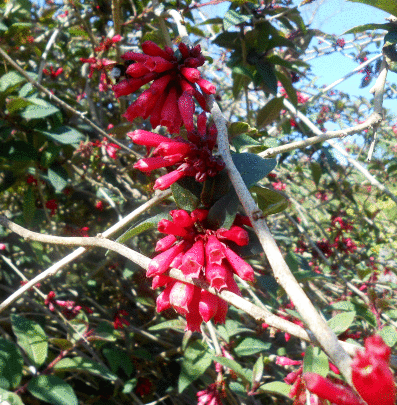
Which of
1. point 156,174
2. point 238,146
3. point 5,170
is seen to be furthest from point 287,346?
point 5,170

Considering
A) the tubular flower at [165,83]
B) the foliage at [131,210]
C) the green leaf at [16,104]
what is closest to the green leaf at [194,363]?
the foliage at [131,210]

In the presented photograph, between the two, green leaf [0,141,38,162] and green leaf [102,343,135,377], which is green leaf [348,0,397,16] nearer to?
green leaf [0,141,38,162]

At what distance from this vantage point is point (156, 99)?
1.15 metres

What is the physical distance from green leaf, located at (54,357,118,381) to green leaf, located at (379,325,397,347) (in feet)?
5.01

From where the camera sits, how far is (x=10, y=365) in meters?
1.80

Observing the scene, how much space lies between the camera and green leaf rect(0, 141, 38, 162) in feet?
7.18

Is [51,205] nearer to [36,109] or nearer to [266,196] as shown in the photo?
[36,109]

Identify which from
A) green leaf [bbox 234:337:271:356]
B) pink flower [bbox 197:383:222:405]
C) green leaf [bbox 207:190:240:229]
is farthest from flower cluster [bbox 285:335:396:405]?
green leaf [bbox 234:337:271:356]

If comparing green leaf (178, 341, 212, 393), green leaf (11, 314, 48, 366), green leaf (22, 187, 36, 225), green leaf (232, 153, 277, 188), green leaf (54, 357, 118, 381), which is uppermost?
green leaf (232, 153, 277, 188)

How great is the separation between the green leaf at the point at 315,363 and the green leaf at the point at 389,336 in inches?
28.0

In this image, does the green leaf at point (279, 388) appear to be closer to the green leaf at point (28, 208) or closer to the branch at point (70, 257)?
the branch at point (70, 257)

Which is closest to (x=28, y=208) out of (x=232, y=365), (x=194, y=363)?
(x=194, y=363)

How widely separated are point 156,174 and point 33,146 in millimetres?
846

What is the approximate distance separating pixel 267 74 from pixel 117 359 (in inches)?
82.3
